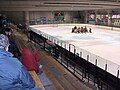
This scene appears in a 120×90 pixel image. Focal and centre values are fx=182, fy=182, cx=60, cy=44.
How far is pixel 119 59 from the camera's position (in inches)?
185

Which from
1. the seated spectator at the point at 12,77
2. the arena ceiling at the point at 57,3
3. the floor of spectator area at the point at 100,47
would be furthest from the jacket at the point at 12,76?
the arena ceiling at the point at 57,3

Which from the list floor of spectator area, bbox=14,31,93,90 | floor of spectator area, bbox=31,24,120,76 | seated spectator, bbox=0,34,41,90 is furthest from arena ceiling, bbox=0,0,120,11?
seated spectator, bbox=0,34,41,90

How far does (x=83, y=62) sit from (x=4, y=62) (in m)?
3.77

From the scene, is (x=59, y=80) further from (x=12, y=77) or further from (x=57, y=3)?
(x=57, y=3)

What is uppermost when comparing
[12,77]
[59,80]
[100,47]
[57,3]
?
[57,3]

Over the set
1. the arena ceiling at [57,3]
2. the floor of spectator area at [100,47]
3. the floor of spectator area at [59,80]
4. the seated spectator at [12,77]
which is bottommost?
the floor of spectator area at [59,80]

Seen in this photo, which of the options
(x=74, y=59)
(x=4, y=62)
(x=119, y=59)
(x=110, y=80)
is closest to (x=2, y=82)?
(x=4, y=62)

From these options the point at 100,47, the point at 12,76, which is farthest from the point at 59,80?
the point at 100,47

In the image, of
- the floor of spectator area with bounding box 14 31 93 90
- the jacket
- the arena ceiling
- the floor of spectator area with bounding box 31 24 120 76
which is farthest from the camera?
the arena ceiling

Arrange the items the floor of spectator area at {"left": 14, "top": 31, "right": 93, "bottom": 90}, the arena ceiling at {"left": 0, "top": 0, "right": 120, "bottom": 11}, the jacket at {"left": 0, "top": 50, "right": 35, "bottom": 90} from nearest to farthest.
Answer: the jacket at {"left": 0, "top": 50, "right": 35, "bottom": 90} → the floor of spectator area at {"left": 14, "top": 31, "right": 93, "bottom": 90} → the arena ceiling at {"left": 0, "top": 0, "right": 120, "bottom": 11}

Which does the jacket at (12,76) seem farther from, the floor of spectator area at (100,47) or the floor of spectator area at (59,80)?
the floor of spectator area at (100,47)

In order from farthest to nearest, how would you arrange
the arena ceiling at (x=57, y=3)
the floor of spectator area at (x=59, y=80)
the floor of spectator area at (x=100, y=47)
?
the arena ceiling at (x=57, y=3) < the floor of spectator area at (x=100, y=47) < the floor of spectator area at (x=59, y=80)

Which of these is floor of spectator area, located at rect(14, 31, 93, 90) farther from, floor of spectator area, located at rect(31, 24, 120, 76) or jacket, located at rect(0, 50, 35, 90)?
jacket, located at rect(0, 50, 35, 90)

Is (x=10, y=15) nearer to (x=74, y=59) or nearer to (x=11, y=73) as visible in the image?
(x=74, y=59)
